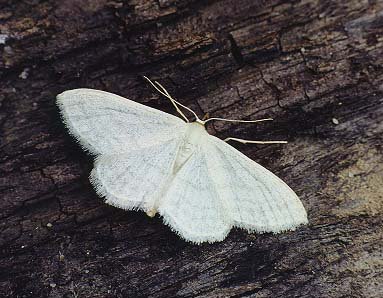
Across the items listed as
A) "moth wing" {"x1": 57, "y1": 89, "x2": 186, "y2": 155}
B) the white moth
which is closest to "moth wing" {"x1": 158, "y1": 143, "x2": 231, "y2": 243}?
the white moth

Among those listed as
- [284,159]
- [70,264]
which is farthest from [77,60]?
[284,159]

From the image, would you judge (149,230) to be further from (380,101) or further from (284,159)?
(380,101)

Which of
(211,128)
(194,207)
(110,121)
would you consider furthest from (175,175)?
(110,121)

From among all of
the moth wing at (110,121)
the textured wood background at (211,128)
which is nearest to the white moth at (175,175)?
the moth wing at (110,121)

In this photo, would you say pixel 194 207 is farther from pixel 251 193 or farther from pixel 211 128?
pixel 211 128

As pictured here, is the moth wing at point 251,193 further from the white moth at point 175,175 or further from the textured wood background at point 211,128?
the textured wood background at point 211,128

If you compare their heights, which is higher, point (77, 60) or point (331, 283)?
point (77, 60)
